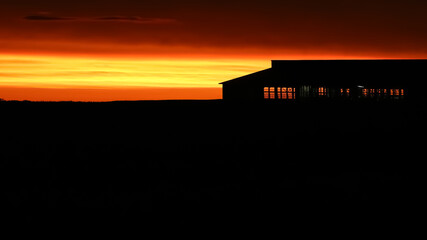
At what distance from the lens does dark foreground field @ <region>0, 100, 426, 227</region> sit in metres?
12.4

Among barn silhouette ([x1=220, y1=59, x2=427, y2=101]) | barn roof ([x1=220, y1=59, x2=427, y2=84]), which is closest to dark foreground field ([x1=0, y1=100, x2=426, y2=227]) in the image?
barn silhouette ([x1=220, y1=59, x2=427, y2=101])

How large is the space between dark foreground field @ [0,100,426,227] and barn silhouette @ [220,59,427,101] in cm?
1333

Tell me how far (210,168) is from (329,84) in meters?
33.8

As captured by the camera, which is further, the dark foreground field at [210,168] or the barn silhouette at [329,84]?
the barn silhouette at [329,84]

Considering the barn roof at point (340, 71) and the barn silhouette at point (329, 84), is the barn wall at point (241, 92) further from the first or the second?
the barn roof at point (340, 71)

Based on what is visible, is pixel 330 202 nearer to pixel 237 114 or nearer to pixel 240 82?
pixel 237 114

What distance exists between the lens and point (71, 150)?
23000 mm

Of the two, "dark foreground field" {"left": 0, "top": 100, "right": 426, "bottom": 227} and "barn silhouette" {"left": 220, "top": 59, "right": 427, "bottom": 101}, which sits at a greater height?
"barn silhouette" {"left": 220, "top": 59, "right": 427, "bottom": 101}

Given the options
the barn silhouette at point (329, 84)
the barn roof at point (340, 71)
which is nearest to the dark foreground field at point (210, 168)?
the barn silhouette at point (329, 84)

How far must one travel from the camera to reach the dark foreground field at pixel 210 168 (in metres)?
12.4

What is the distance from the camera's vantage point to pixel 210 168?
60.7ft

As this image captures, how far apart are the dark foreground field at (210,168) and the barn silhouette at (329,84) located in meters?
13.3

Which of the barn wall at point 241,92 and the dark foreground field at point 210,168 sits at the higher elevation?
the barn wall at point 241,92

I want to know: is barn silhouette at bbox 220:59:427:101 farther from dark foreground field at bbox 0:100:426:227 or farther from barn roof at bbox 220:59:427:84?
dark foreground field at bbox 0:100:426:227
